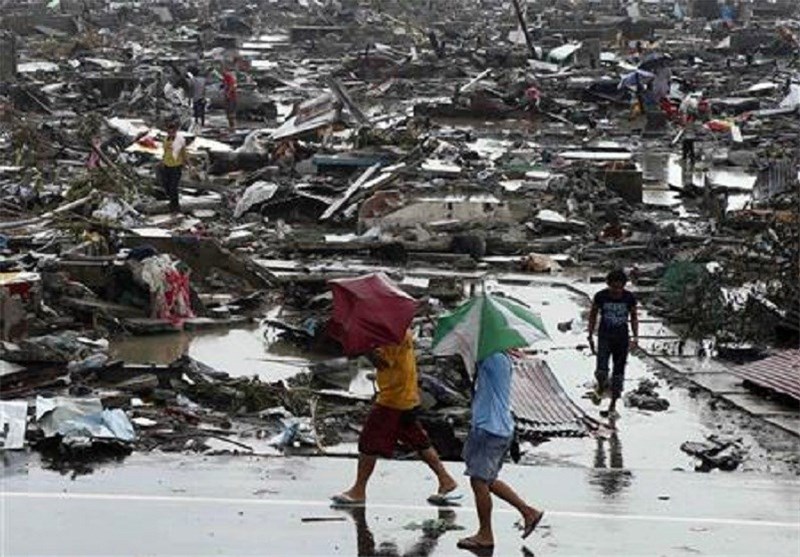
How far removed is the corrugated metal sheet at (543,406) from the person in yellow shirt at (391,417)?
9.98ft

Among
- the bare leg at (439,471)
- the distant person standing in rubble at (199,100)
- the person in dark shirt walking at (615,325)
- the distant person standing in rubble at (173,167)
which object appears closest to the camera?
the bare leg at (439,471)

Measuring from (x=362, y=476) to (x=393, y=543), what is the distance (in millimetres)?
809

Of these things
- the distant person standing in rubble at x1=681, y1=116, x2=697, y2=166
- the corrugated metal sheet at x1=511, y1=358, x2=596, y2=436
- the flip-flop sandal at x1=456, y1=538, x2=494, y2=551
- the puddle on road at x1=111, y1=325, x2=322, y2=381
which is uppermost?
the flip-flop sandal at x1=456, y1=538, x2=494, y2=551

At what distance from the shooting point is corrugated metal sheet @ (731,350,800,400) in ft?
47.1

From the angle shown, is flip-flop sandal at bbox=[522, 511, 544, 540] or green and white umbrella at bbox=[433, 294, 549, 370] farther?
flip-flop sandal at bbox=[522, 511, 544, 540]

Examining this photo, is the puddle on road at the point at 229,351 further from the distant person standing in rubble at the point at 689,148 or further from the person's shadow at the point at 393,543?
the distant person standing in rubble at the point at 689,148

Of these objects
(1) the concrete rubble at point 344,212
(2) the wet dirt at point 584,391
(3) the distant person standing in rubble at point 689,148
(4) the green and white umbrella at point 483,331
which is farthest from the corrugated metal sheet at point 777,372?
(3) the distant person standing in rubble at point 689,148

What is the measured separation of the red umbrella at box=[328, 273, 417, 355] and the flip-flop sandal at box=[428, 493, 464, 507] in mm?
1171

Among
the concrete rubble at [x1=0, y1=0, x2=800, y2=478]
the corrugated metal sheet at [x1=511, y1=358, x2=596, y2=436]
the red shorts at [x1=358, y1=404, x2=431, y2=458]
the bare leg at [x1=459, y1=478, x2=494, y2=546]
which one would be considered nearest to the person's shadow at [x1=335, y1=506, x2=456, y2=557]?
the bare leg at [x1=459, y1=478, x2=494, y2=546]

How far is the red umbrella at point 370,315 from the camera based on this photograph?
32.9 feet

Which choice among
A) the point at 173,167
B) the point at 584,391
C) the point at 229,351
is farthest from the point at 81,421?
the point at 173,167

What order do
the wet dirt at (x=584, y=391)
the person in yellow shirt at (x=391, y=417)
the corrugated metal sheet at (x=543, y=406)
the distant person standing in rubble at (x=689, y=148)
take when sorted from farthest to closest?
the distant person standing in rubble at (x=689, y=148)
the corrugated metal sheet at (x=543, y=406)
the wet dirt at (x=584, y=391)
the person in yellow shirt at (x=391, y=417)

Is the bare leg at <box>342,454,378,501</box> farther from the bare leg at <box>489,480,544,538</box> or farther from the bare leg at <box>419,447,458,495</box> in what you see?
the bare leg at <box>489,480,544,538</box>

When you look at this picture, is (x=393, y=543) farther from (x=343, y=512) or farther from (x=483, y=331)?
(x=483, y=331)
